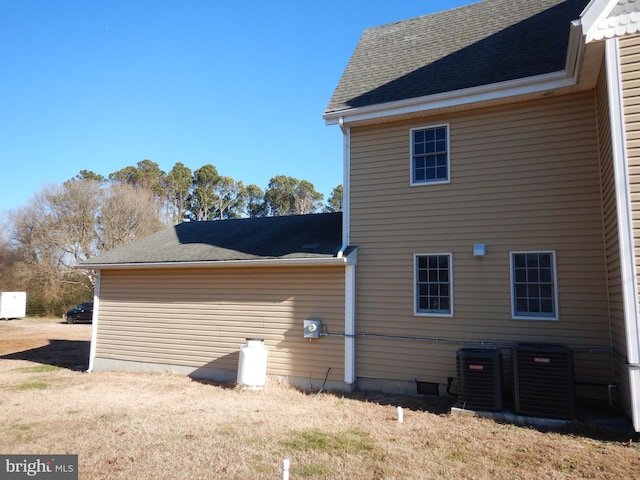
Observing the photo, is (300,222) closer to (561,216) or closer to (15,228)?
(561,216)

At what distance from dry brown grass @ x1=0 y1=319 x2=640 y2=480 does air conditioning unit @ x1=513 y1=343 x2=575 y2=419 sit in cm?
43

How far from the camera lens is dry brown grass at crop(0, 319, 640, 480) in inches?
176

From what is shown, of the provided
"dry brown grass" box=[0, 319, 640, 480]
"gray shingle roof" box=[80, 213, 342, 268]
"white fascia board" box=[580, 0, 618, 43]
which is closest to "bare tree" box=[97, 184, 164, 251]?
"gray shingle roof" box=[80, 213, 342, 268]

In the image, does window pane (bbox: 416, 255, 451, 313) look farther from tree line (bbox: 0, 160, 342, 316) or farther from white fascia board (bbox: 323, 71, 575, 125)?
tree line (bbox: 0, 160, 342, 316)

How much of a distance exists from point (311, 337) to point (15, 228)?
35.6 m

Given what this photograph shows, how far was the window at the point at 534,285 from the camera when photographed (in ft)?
23.0

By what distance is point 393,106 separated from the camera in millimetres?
A: 8172

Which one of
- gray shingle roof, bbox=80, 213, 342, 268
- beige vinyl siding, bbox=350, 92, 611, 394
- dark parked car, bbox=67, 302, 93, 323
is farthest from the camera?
dark parked car, bbox=67, 302, 93, 323

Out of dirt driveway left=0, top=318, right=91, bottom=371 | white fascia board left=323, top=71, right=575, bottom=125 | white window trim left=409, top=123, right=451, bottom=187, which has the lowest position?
dirt driveway left=0, top=318, right=91, bottom=371

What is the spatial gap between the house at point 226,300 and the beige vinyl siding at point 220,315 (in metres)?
0.02

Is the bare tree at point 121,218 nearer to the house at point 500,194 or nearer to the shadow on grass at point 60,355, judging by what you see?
the shadow on grass at point 60,355

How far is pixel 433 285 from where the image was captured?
7898 mm

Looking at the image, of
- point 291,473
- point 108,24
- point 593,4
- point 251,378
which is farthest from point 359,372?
point 108,24

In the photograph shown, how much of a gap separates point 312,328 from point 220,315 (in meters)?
2.50
